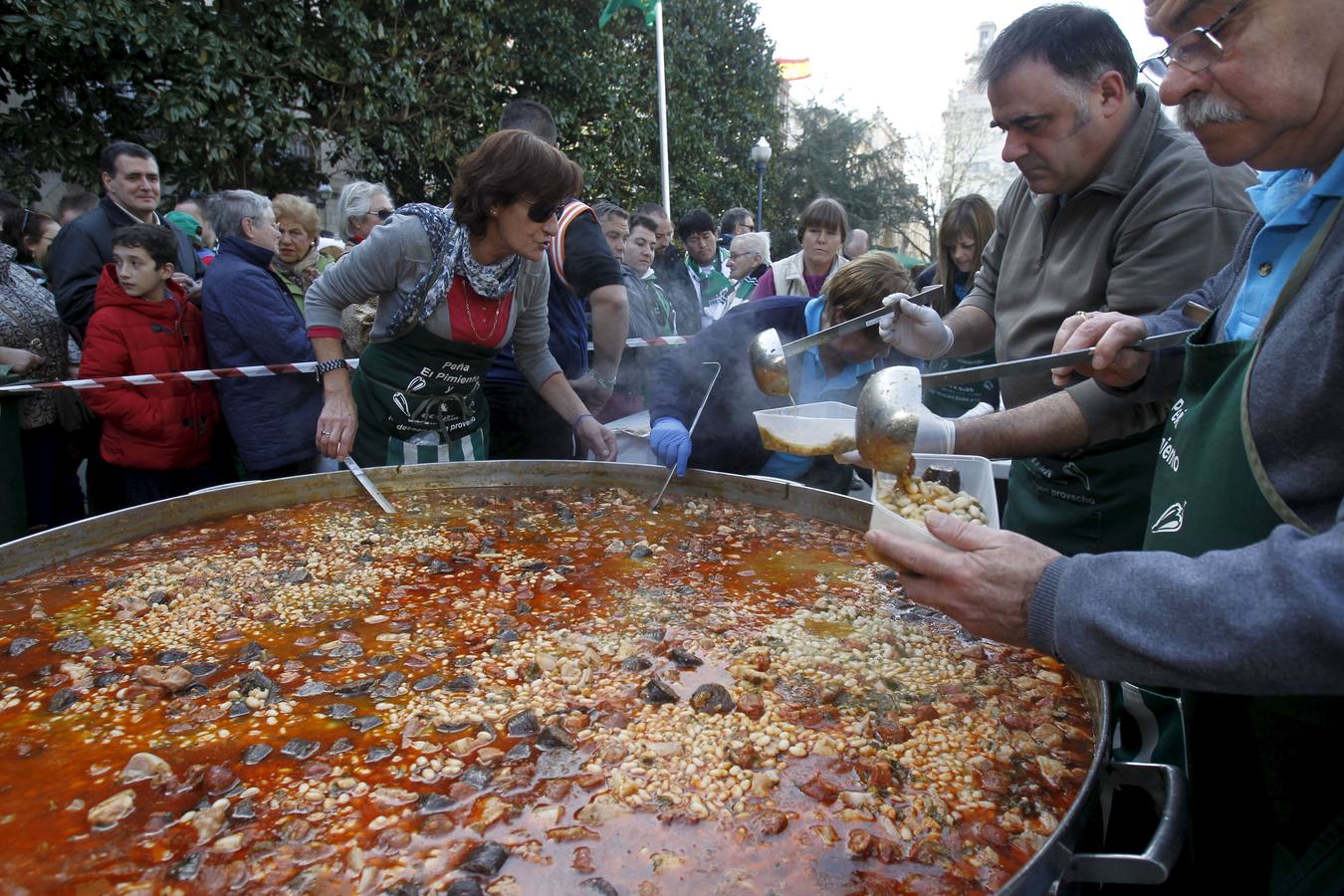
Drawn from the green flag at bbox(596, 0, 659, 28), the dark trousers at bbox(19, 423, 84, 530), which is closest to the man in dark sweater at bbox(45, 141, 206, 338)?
the dark trousers at bbox(19, 423, 84, 530)

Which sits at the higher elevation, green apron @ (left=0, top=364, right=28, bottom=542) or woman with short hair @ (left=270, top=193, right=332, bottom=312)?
woman with short hair @ (left=270, top=193, right=332, bottom=312)

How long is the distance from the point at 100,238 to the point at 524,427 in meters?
3.02

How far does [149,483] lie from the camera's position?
4.71 meters

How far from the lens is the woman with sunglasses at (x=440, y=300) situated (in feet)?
10.6

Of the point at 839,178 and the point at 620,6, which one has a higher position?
the point at 620,6

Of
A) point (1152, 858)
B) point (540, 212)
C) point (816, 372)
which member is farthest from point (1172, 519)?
point (540, 212)

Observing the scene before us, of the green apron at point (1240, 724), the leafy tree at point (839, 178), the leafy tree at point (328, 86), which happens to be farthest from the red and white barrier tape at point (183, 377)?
the leafy tree at point (839, 178)

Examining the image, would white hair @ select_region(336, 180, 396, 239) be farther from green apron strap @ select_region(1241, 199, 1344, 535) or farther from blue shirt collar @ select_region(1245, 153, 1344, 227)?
green apron strap @ select_region(1241, 199, 1344, 535)

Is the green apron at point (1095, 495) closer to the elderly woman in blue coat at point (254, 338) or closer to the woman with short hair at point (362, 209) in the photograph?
the elderly woman in blue coat at point (254, 338)

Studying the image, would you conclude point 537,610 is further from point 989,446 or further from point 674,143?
point 674,143

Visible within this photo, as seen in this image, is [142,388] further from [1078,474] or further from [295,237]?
[1078,474]

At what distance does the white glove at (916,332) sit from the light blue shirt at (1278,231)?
46.1 inches

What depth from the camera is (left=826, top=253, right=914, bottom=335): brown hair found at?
10.8 feet

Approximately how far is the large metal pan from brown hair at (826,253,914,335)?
758 millimetres
